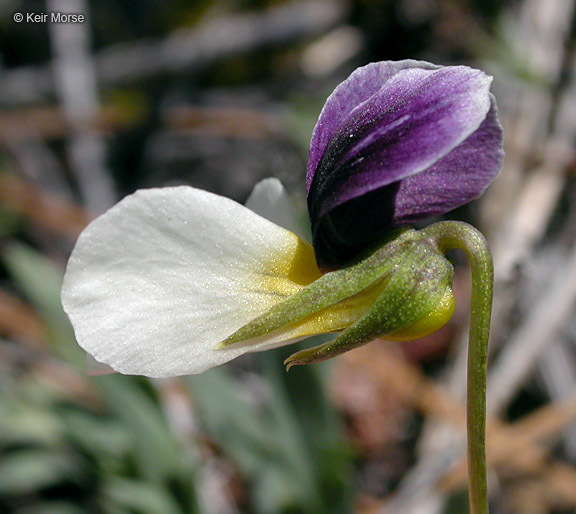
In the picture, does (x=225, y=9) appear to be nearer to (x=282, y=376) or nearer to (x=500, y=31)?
(x=500, y=31)

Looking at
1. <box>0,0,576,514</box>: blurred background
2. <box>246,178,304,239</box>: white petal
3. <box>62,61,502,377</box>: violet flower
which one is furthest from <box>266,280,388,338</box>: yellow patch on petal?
<box>0,0,576,514</box>: blurred background

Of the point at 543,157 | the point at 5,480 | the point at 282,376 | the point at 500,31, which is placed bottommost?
the point at 5,480

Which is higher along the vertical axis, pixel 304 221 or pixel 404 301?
pixel 404 301

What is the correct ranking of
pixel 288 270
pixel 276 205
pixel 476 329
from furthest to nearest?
pixel 276 205 < pixel 288 270 < pixel 476 329

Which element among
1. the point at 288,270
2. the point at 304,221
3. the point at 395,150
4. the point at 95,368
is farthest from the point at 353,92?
the point at 304,221

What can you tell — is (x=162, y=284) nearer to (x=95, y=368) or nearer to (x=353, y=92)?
(x=95, y=368)

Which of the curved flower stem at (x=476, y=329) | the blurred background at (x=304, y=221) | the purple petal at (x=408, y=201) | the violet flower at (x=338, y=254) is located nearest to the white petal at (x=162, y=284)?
the violet flower at (x=338, y=254)

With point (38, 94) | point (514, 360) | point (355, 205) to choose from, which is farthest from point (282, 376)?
point (38, 94)
